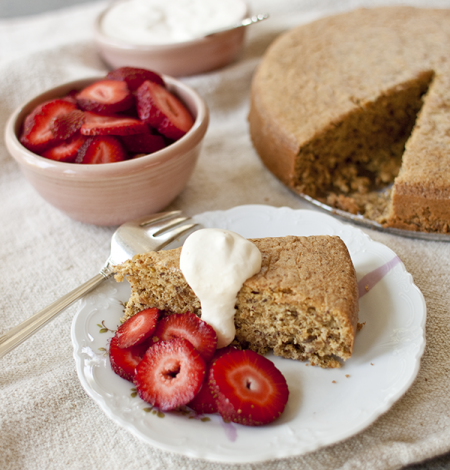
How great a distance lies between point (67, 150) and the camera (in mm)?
2234

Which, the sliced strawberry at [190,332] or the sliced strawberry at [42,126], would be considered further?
the sliced strawberry at [42,126]

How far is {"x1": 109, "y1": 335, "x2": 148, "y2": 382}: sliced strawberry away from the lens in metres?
1.58

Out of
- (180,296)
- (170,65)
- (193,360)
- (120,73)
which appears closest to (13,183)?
(120,73)

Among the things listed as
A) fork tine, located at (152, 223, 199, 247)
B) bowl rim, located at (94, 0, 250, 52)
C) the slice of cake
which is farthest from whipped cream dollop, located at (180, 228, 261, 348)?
bowl rim, located at (94, 0, 250, 52)

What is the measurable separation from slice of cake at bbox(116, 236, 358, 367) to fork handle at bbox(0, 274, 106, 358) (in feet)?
0.52

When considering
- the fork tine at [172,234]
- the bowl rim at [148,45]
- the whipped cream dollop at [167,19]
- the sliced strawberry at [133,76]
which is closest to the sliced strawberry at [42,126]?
the sliced strawberry at [133,76]

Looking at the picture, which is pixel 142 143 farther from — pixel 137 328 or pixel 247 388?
pixel 247 388

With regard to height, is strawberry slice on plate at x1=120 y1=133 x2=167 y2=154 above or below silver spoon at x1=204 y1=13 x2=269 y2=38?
above

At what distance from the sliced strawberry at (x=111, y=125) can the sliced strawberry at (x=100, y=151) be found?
34 mm

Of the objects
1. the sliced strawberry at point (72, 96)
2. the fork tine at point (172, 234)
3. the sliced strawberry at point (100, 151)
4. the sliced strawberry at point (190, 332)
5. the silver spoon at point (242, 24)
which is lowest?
the fork tine at point (172, 234)

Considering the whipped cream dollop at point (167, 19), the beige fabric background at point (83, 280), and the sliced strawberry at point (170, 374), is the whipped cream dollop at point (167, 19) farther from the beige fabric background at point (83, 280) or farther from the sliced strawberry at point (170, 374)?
the sliced strawberry at point (170, 374)

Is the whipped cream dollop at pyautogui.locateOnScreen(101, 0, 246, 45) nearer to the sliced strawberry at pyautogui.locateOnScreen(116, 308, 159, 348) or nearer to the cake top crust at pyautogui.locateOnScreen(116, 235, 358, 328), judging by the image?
the cake top crust at pyautogui.locateOnScreen(116, 235, 358, 328)

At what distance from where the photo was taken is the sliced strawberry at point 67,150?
2227mm

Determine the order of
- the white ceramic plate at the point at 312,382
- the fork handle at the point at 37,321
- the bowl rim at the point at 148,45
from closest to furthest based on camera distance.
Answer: the white ceramic plate at the point at 312,382
the fork handle at the point at 37,321
the bowl rim at the point at 148,45
